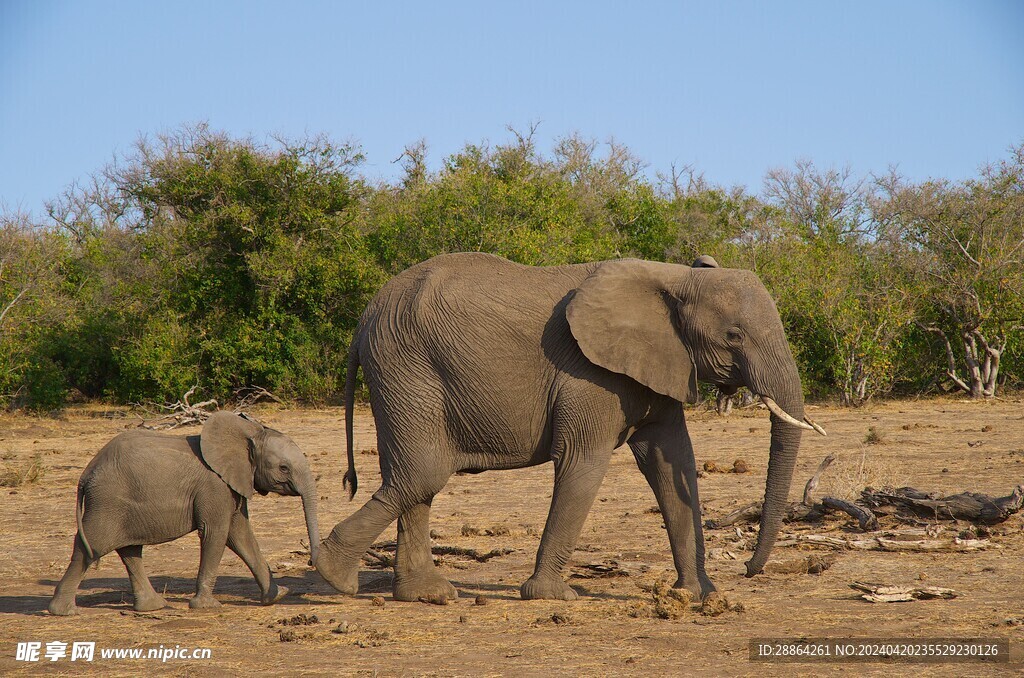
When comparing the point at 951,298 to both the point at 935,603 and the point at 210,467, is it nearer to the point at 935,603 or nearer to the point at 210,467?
the point at 935,603

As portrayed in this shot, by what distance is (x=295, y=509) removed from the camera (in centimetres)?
1223

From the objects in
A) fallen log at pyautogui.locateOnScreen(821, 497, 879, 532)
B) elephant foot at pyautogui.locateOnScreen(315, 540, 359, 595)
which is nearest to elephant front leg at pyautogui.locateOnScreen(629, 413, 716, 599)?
elephant foot at pyautogui.locateOnScreen(315, 540, 359, 595)

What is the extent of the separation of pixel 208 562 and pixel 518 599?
7.28 ft

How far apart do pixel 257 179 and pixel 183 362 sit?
4.66 metres

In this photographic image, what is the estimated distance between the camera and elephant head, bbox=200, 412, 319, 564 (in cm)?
747

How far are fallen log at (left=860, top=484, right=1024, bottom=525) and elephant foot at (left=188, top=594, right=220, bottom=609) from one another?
6.33 metres

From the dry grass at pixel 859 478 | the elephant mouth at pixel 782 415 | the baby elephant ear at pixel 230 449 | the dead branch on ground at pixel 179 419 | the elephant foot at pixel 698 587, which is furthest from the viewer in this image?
the dead branch on ground at pixel 179 419

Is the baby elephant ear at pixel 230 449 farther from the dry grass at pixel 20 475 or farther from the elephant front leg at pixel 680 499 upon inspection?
the dry grass at pixel 20 475

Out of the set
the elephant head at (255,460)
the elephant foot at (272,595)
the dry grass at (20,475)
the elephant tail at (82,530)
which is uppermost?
the elephant head at (255,460)

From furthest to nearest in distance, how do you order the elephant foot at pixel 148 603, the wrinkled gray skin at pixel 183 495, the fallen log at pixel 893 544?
the fallen log at pixel 893 544
the elephant foot at pixel 148 603
the wrinkled gray skin at pixel 183 495

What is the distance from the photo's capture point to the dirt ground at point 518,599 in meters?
6.08

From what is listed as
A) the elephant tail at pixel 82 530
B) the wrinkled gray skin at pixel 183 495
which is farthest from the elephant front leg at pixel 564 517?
the elephant tail at pixel 82 530

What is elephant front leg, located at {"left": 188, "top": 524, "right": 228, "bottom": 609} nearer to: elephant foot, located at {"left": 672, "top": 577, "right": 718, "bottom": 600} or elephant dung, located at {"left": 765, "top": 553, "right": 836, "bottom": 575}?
elephant foot, located at {"left": 672, "top": 577, "right": 718, "bottom": 600}

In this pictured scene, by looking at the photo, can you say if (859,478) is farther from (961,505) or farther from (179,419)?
(179,419)
